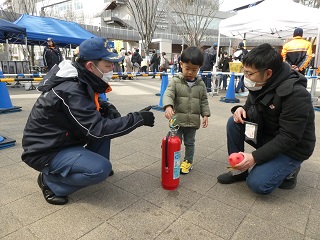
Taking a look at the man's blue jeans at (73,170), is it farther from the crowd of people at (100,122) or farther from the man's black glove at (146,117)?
the man's black glove at (146,117)

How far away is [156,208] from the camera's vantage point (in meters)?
2.06

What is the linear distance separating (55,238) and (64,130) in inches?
31.4

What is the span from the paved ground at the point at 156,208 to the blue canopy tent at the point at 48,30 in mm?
10266

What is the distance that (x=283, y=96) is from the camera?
6.46 ft

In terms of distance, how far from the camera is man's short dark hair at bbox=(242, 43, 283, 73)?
6.55 ft

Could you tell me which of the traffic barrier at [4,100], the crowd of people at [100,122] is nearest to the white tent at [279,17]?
the crowd of people at [100,122]

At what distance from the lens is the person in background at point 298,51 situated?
6.54 m

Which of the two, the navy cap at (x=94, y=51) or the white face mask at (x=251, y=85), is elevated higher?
the navy cap at (x=94, y=51)

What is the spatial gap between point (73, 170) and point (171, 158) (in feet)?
2.76

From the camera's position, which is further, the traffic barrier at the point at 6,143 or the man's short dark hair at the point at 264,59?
the traffic barrier at the point at 6,143

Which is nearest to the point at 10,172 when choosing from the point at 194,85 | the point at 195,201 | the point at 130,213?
the point at 130,213

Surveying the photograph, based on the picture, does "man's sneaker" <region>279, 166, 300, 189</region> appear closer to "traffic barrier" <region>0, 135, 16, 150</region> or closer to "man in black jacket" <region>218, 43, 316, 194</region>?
"man in black jacket" <region>218, 43, 316, 194</region>

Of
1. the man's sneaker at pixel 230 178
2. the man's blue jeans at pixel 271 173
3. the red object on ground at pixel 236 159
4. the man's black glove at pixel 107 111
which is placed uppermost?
the man's black glove at pixel 107 111

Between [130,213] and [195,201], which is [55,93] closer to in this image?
[130,213]
